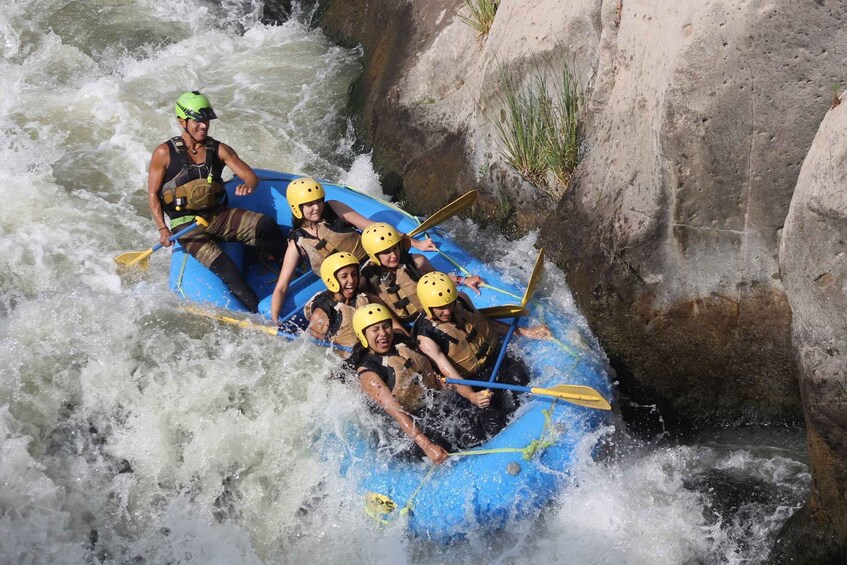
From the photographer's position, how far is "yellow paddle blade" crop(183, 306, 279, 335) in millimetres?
5719

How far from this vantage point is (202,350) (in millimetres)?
5781

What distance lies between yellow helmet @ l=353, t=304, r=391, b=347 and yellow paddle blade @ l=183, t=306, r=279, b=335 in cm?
90

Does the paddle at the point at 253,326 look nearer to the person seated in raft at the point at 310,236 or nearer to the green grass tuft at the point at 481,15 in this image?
the person seated in raft at the point at 310,236

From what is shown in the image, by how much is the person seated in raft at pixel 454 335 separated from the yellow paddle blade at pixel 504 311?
A: 18 centimetres

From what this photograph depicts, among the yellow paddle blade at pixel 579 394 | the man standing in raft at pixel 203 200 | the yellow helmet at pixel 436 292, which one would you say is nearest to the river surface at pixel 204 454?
the yellow paddle blade at pixel 579 394

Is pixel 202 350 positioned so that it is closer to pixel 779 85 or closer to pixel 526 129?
pixel 526 129

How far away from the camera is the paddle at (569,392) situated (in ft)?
15.9

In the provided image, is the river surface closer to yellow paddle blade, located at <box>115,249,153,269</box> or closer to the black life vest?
yellow paddle blade, located at <box>115,249,153,269</box>

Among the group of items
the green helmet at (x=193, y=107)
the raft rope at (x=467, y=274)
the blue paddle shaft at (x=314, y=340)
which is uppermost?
the green helmet at (x=193, y=107)

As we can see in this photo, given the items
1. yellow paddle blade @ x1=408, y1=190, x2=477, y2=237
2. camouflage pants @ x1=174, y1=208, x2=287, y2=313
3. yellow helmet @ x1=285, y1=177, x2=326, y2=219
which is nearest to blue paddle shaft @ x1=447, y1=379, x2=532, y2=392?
yellow paddle blade @ x1=408, y1=190, x2=477, y2=237

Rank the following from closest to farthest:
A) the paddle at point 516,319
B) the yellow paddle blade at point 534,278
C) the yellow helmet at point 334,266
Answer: the paddle at point 516,319 < the yellow helmet at point 334,266 < the yellow paddle blade at point 534,278

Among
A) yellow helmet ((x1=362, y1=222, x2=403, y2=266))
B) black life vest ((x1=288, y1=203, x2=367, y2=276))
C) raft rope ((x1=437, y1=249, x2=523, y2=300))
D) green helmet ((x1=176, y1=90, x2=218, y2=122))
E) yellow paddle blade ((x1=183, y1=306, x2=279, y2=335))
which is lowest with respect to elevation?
yellow paddle blade ((x1=183, y1=306, x2=279, y2=335))

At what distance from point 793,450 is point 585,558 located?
142 cm

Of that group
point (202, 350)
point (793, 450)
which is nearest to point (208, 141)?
point (202, 350)
